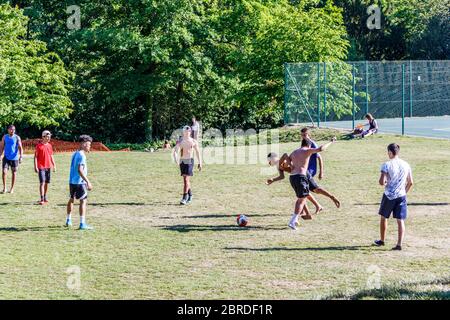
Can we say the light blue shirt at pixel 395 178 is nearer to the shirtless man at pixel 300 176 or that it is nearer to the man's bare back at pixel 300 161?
the shirtless man at pixel 300 176

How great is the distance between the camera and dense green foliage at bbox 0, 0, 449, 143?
134 ft

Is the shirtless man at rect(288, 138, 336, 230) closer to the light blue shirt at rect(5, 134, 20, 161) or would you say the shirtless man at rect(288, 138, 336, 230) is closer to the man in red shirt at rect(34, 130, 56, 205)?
the man in red shirt at rect(34, 130, 56, 205)

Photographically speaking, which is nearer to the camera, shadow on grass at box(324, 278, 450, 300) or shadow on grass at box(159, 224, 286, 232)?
shadow on grass at box(324, 278, 450, 300)

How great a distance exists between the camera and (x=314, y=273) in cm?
1175

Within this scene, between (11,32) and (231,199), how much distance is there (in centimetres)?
2259

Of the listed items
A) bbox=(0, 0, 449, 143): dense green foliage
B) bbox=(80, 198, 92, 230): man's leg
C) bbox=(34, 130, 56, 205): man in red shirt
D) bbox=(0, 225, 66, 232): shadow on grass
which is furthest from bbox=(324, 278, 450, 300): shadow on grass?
bbox=(0, 0, 449, 143): dense green foliage

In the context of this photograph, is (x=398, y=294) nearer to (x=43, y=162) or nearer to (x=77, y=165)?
(x=77, y=165)

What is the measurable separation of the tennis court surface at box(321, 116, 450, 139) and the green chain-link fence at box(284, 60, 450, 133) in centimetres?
36

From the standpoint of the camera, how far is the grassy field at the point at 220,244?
430 inches

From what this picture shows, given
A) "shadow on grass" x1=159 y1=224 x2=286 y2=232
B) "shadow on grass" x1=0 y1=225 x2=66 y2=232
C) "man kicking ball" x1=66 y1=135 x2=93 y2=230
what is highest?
"man kicking ball" x1=66 y1=135 x2=93 y2=230

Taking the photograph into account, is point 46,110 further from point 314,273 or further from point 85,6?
point 314,273

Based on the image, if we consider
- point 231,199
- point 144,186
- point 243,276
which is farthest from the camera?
point 144,186

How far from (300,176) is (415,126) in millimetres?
24874

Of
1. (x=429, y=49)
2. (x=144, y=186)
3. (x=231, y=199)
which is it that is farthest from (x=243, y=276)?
(x=429, y=49)
